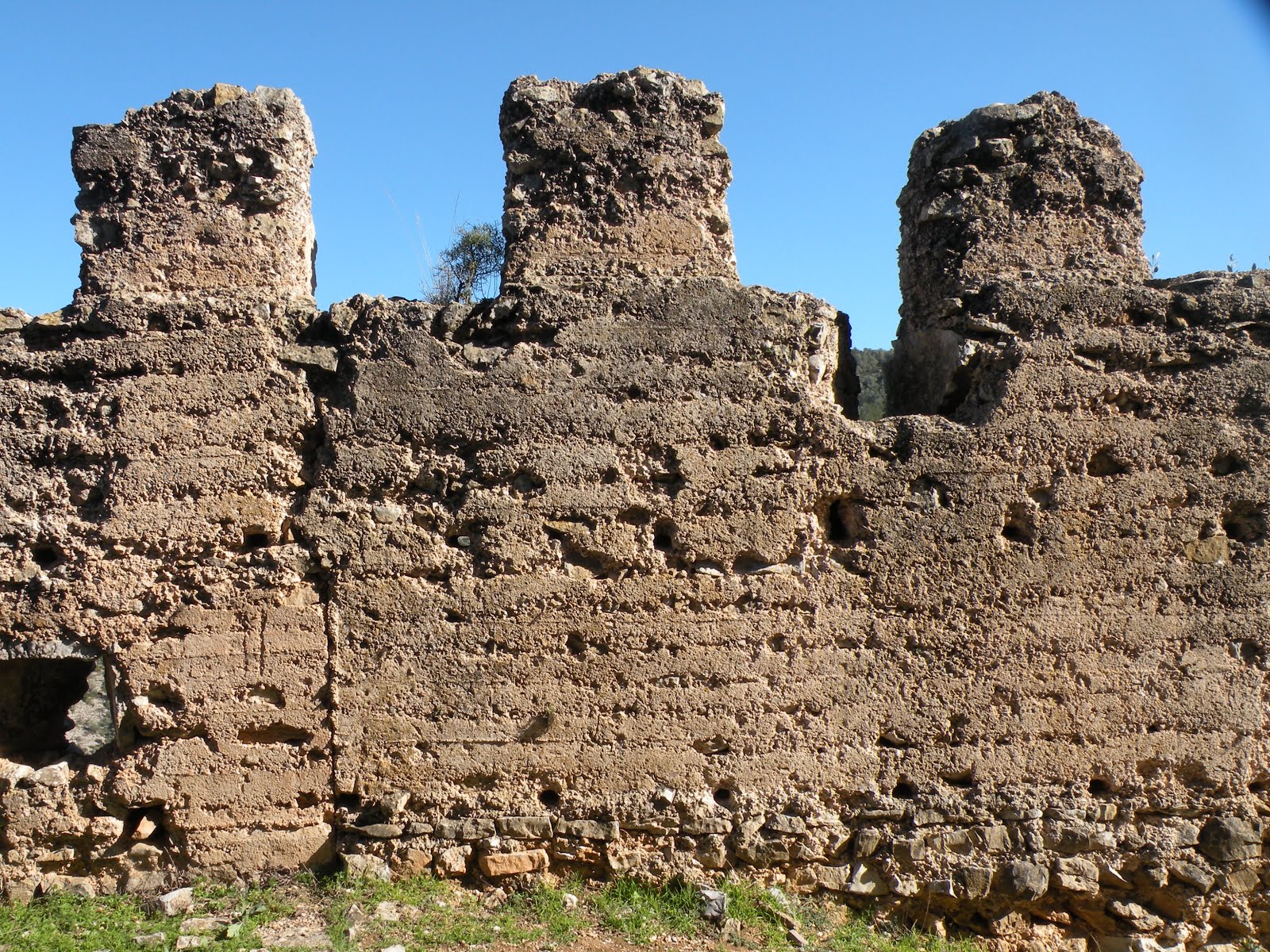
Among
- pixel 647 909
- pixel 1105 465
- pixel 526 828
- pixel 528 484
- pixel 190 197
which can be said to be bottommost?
pixel 647 909

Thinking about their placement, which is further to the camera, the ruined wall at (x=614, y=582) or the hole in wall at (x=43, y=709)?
the hole in wall at (x=43, y=709)

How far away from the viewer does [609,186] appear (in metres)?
4.18

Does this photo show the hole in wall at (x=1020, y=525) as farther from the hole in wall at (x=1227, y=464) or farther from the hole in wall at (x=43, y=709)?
the hole in wall at (x=43, y=709)

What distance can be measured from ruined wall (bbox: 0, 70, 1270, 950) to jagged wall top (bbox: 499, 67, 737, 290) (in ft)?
0.05

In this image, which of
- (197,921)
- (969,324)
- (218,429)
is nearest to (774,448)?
(969,324)

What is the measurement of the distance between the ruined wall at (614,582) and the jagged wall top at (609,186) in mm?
17

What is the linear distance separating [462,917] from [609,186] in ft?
9.15

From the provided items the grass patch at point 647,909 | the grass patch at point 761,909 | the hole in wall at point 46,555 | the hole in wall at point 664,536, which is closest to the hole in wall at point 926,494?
the hole in wall at point 664,536

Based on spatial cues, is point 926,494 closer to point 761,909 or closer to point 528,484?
point 528,484

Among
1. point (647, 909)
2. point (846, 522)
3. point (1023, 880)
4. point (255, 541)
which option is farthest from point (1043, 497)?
point (255, 541)

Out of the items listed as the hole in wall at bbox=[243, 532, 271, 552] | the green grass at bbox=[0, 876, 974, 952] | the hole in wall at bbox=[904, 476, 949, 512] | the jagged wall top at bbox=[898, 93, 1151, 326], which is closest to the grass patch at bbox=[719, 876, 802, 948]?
the green grass at bbox=[0, 876, 974, 952]

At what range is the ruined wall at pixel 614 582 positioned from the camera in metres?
3.92

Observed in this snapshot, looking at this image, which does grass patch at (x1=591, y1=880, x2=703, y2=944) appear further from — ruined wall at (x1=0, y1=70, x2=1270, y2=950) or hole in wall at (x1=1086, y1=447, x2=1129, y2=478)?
hole in wall at (x1=1086, y1=447, x2=1129, y2=478)

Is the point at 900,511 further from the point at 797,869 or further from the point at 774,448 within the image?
the point at 797,869
